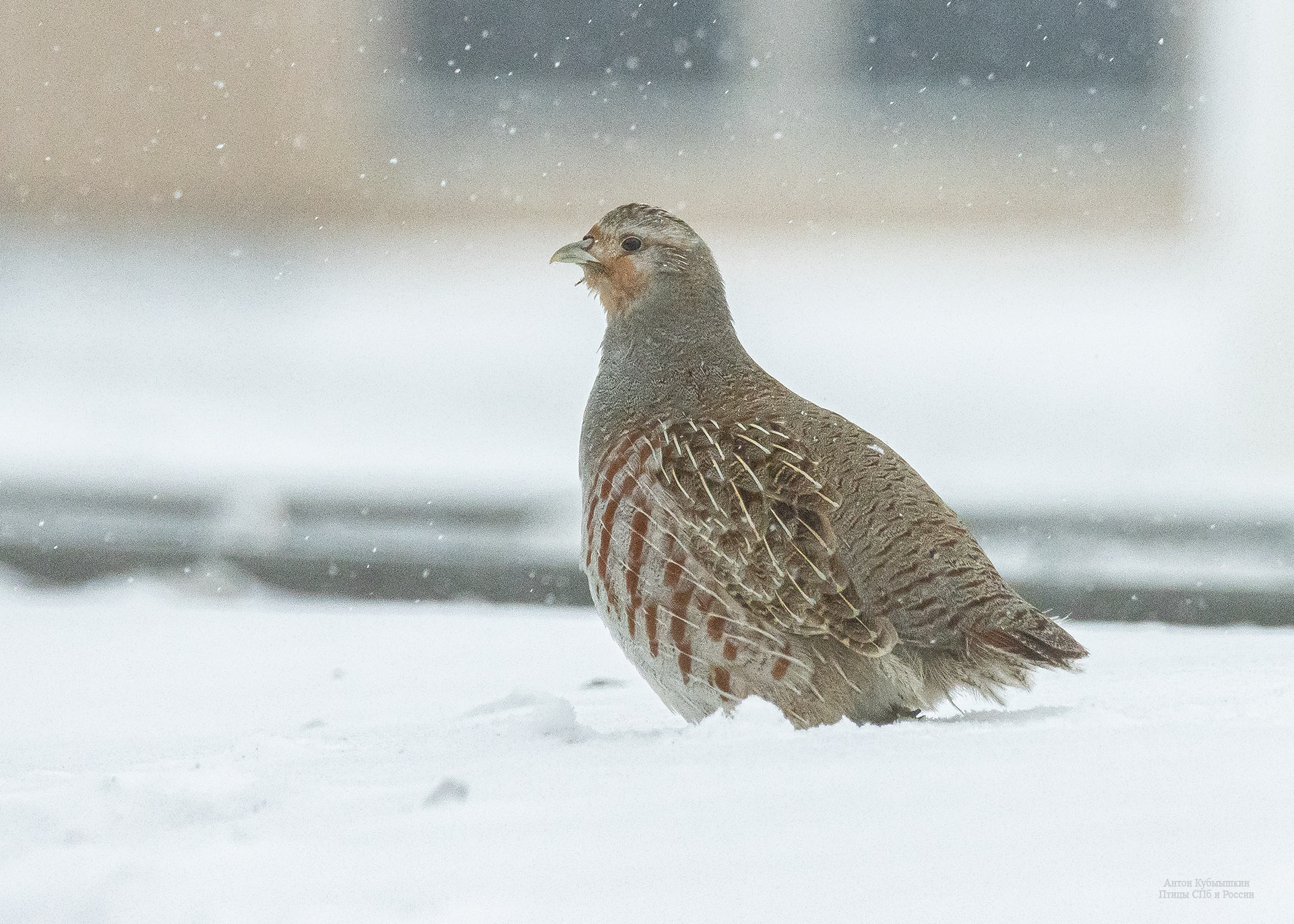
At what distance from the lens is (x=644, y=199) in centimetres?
745

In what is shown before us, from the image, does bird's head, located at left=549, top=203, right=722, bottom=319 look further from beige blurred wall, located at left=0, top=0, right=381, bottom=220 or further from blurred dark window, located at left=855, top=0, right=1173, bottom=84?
beige blurred wall, located at left=0, top=0, right=381, bottom=220

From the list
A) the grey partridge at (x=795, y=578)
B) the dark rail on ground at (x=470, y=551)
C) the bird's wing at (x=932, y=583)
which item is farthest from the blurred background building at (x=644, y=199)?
the bird's wing at (x=932, y=583)

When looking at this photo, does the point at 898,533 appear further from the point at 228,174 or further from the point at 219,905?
the point at 228,174

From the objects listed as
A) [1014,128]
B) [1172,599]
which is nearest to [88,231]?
[1014,128]

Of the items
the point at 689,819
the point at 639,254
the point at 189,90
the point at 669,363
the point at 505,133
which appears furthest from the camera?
the point at 505,133

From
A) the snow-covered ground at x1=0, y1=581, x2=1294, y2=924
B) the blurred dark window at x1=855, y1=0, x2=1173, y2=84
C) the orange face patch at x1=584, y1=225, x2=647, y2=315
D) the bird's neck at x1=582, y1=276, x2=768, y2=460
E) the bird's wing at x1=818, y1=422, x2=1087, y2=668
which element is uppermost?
the blurred dark window at x1=855, y1=0, x2=1173, y2=84

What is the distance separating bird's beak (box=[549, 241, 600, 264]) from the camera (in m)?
2.69

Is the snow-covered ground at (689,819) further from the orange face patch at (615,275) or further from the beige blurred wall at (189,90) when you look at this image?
the beige blurred wall at (189,90)

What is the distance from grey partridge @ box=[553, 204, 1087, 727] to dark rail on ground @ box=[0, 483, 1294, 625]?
6.40ft

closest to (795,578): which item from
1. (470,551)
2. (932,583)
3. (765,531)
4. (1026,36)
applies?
(765,531)

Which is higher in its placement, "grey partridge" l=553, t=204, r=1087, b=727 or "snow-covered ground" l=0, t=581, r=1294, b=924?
"grey partridge" l=553, t=204, r=1087, b=727

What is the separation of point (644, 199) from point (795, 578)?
5532 millimetres

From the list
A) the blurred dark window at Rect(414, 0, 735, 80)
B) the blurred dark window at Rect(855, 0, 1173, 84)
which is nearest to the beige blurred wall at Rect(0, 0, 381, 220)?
the blurred dark window at Rect(414, 0, 735, 80)

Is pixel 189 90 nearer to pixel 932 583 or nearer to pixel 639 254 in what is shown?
pixel 639 254
